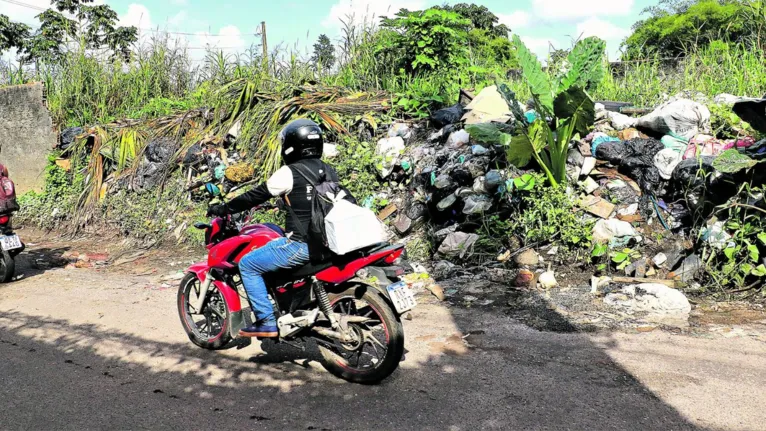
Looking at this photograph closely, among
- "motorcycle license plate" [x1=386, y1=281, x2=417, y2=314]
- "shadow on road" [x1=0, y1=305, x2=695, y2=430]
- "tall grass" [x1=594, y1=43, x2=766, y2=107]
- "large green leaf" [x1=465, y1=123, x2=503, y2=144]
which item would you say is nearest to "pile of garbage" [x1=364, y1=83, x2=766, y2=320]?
"large green leaf" [x1=465, y1=123, x2=503, y2=144]

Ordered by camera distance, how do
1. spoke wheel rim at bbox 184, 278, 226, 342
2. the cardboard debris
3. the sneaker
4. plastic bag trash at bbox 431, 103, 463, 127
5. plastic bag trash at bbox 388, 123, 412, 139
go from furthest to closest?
plastic bag trash at bbox 388, 123, 412, 139 → plastic bag trash at bbox 431, 103, 463, 127 → the cardboard debris → spoke wheel rim at bbox 184, 278, 226, 342 → the sneaker

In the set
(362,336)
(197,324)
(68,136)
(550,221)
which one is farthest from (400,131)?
(68,136)

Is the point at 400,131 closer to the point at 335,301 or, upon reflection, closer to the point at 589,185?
the point at 589,185

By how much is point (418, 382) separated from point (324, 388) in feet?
1.97

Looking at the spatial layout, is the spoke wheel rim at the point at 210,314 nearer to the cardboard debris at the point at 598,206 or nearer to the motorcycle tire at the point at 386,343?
the motorcycle tire at the point at 386,343

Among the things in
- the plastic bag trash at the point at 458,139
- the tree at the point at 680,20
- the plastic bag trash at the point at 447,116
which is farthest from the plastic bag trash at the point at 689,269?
the tree at the point at 680,20

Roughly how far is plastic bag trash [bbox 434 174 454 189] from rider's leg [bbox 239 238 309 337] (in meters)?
3.39

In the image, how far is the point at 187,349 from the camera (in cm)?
445

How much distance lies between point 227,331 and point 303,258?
3.34 feet

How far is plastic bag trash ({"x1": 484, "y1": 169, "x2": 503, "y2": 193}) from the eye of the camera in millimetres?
6480

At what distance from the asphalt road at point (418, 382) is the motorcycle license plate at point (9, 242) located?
7.34ft

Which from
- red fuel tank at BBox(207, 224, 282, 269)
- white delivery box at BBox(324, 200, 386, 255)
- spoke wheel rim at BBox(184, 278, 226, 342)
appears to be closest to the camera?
white delivery box at BBox(324, 200, 386, 255)

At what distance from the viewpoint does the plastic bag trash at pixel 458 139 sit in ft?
25.0

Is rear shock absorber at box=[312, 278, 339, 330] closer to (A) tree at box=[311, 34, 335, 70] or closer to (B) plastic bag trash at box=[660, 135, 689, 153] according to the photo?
(B) plastic bag trash at box=[660, 135, 689, 153]
